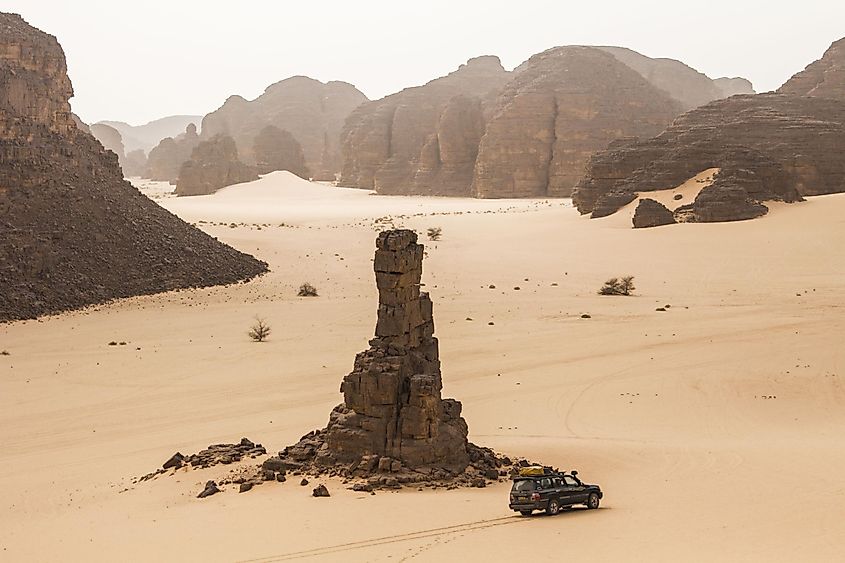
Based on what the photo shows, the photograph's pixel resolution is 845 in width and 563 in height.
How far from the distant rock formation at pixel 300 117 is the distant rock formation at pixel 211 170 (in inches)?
984

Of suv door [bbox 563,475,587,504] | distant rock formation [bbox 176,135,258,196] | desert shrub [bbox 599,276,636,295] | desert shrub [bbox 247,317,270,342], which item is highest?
distant rock formation [bbox 176,135,258,196]

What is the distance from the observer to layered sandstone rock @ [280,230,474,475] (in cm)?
1166

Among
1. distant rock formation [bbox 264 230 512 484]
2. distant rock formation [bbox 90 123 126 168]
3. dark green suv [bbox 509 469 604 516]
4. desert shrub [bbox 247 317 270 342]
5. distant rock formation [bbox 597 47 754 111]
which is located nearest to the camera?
dark green suv [bbox 509 469 604 516]

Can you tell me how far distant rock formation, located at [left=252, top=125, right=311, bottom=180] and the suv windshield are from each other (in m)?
98.8

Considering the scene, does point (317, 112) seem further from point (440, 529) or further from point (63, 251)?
point (440, 529)

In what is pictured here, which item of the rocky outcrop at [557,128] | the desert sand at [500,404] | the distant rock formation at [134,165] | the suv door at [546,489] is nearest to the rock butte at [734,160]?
the desert sand at [500,404]

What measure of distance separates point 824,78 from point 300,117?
93.9 metres

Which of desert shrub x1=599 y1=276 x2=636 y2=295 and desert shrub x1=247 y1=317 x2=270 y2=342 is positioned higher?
desert shrub x1=599 y1=276 x2=636 y2=295

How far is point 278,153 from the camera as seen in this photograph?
108 metres

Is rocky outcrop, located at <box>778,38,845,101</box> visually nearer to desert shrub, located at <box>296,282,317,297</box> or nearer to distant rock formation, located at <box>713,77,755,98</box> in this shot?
desert shrub, located at <box>296,282,317,297</box>

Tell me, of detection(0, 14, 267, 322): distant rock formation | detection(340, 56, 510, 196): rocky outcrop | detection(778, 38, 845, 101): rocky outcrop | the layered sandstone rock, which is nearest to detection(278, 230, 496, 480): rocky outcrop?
the layered sandstone rock

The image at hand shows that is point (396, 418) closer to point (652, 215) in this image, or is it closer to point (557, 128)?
point (652, 215)

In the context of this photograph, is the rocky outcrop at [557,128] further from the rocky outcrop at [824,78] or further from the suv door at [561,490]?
the suv door at [561,490]

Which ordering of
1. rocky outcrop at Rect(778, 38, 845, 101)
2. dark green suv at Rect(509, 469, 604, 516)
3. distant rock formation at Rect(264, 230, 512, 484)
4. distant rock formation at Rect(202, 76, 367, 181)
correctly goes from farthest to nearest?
distant rock formation at Rect(202, 76, 367, 181) < rocky outcrop at Rect(778, 38, 845, 101) < distant rock formation at Rect(264, 230, 512, 484) < dark green suv at Rect(509, 469, 604, 516)
